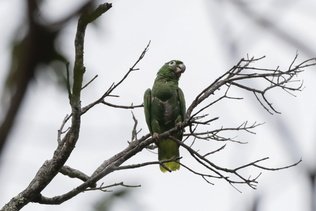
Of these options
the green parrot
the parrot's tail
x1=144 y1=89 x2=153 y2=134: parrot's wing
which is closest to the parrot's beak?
the green parrot

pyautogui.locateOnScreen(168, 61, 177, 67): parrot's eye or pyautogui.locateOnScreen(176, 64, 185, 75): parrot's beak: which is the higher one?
pyautogui.locateOnScreen(168, 61, 177, 67): parrot's eye

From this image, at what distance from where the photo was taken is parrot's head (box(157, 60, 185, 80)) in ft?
20.8

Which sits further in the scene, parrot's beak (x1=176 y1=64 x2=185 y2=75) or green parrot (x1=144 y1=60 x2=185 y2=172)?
parrot's beak (x1=176 y1=64 x2=185 y2=75)

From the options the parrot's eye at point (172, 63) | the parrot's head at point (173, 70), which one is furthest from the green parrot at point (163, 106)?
the parrot's eye at point (172, 63)

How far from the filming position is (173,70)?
6.36m

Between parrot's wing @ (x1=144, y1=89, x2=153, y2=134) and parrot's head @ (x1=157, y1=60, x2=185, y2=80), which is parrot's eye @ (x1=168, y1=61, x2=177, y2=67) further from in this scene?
parrot's wing @ (x1=144, y1=89, x2=153, y2=134)

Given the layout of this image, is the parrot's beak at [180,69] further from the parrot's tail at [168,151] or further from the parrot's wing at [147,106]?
the parrot's tail at [168,151]

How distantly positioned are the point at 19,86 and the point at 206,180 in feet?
12.2

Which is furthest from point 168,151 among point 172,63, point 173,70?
Answer: point 172,63

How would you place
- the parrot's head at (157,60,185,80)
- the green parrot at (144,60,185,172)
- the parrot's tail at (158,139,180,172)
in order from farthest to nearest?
the parrot's head at (157,60,185,80) < the green parrot at (144,60,185,172) < the parrot's tail at (158,139,180,172)

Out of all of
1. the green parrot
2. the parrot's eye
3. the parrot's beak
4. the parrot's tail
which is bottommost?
the parrot's tail

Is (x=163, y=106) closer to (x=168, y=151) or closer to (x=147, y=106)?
(x=147, y=106)

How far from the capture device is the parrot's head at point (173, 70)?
635 centimetres

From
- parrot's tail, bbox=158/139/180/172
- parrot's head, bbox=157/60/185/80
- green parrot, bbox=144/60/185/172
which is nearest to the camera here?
parrot's tail, bbox=158/139/180/172
